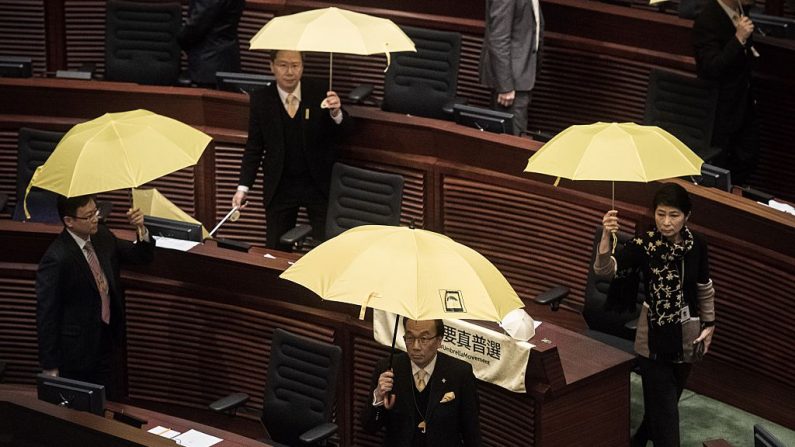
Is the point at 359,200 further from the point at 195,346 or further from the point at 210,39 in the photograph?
the point at 210,39

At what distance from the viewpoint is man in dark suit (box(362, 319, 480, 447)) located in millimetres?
5164

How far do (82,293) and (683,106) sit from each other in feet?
11.3

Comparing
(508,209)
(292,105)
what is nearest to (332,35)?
(292,105)

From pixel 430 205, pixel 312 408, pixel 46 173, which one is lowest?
pixel 312 408

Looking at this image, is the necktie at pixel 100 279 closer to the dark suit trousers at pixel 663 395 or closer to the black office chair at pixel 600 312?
the black office chair at pixel 600 312

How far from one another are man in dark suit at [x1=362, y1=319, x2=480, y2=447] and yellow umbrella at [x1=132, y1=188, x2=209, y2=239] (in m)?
1.98

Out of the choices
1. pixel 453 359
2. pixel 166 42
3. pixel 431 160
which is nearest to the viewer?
pixel 453 359

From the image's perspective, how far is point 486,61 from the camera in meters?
7.99

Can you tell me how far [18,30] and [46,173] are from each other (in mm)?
3865

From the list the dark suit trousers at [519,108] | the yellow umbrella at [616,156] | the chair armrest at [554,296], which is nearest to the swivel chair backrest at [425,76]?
the dark suit trousers at [519,108]

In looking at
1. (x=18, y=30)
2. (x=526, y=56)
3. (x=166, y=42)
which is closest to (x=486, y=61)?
(x=526, y=56)

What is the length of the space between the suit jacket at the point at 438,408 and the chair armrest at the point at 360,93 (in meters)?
3.04

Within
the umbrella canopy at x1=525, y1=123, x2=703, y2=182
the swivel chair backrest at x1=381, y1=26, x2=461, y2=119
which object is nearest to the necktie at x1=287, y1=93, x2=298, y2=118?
the swivel chair backrest at x1=381, y1=26, x2=461, y2=119

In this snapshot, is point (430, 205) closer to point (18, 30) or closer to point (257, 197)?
point (257, 197)
